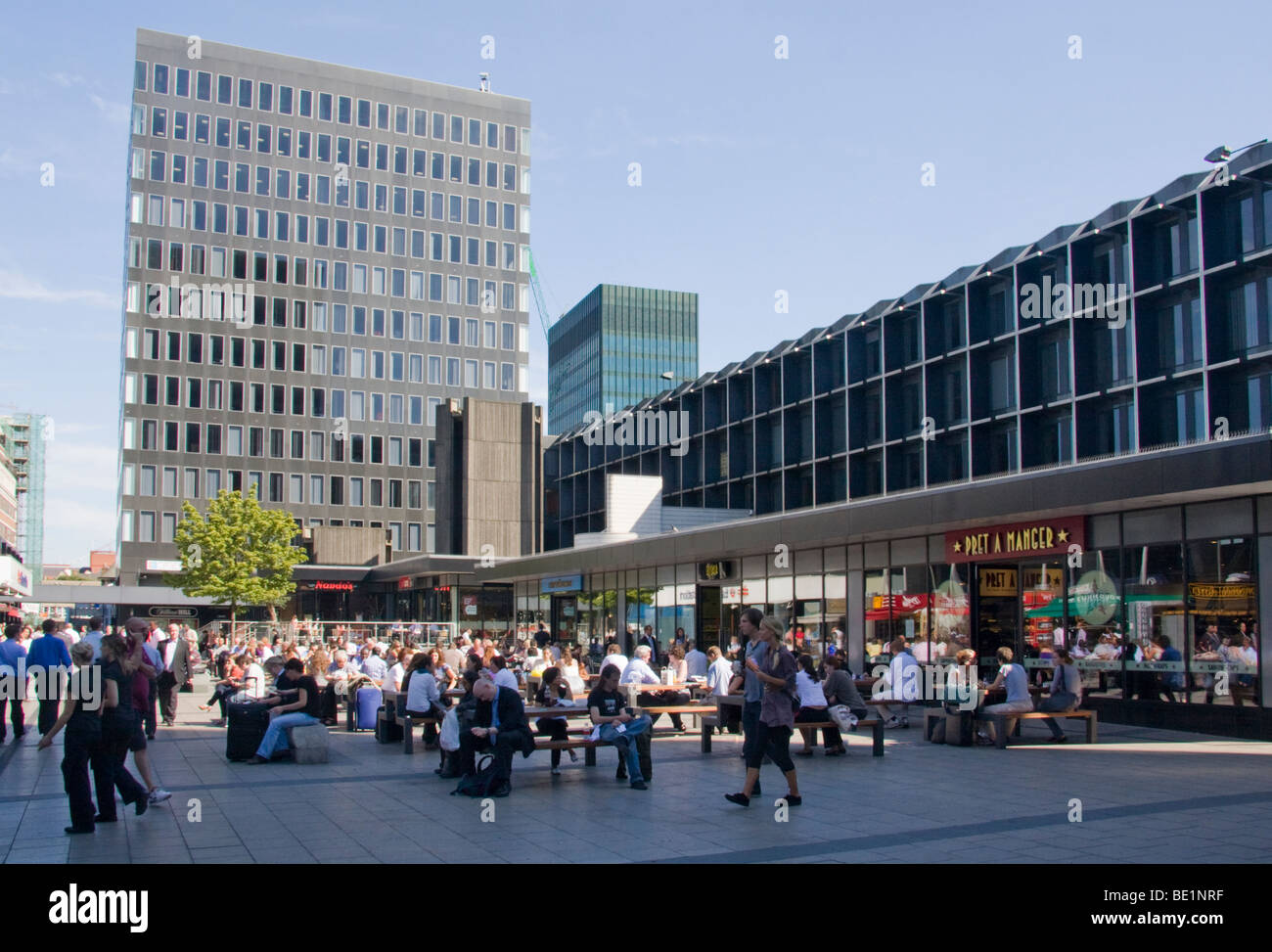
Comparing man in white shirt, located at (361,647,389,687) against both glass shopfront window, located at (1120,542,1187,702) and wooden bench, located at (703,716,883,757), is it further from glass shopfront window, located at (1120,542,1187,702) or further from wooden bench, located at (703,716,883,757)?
glass shopfront window, located at (1120,542,1187,702)

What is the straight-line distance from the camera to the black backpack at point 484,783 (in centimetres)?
1195

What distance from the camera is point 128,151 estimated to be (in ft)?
267

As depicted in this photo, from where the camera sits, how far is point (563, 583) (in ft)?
137

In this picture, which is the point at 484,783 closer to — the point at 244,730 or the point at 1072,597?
the point at 244,730

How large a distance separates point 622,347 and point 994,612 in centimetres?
10317

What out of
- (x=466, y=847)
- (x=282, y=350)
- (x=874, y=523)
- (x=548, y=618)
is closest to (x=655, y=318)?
(x=282, y=350)

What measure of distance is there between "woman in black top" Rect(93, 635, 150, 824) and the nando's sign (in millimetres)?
15704

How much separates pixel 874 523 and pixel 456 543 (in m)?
36.8

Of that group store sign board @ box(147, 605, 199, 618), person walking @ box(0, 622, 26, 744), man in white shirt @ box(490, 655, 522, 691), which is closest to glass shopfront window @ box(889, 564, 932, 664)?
man in white shirt @ box(490, 655, 522, 691)

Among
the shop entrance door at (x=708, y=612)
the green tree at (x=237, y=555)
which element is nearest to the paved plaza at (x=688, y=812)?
the shop entrance door at (x=708, y=612)

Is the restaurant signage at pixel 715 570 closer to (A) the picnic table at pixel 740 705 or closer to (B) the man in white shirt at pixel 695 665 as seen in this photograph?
(B) the man in white shirt at pixel 695 665

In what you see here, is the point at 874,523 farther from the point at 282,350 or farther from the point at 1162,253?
the point at 282,350

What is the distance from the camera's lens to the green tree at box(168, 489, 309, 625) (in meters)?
57.8

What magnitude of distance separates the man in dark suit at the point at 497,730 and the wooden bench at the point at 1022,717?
290 inches
